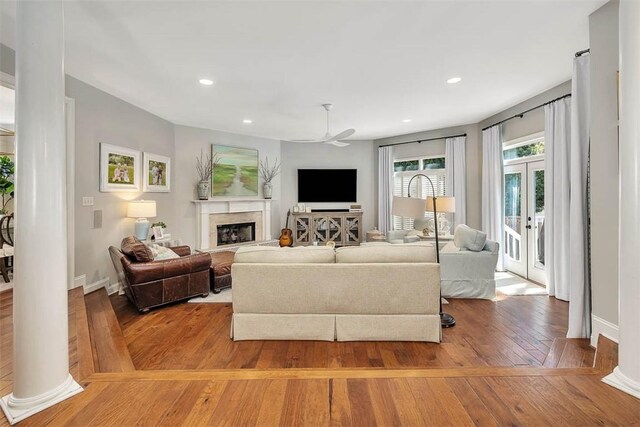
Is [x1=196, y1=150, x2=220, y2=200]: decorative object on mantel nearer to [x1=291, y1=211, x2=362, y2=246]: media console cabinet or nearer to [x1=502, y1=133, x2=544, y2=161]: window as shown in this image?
[x1=291, y1=211, x2=362, y2=246]: media console cabinet

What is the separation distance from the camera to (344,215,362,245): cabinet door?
7766mm

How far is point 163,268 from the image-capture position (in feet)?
12.6

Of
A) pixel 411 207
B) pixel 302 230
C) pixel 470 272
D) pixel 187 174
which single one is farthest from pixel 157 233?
pixel 470 272

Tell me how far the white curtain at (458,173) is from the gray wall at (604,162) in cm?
394

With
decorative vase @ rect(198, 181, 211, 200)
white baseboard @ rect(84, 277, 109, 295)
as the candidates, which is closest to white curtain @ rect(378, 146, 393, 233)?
decorative vase @ rect(198, 181, 211, 200)

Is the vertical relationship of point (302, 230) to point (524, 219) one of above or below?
below

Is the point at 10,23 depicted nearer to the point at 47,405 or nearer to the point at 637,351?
the point at 47,405

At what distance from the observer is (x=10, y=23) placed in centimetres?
278

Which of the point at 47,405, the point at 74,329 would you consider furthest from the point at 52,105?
the point at 74,329

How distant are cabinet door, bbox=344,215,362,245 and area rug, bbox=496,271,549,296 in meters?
3.17

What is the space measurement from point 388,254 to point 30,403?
2.51 m

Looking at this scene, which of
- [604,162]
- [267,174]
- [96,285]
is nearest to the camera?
[604,162]

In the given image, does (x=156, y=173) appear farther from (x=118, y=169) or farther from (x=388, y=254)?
A: (x=388, y=254)

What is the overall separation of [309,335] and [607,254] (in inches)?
97.4
